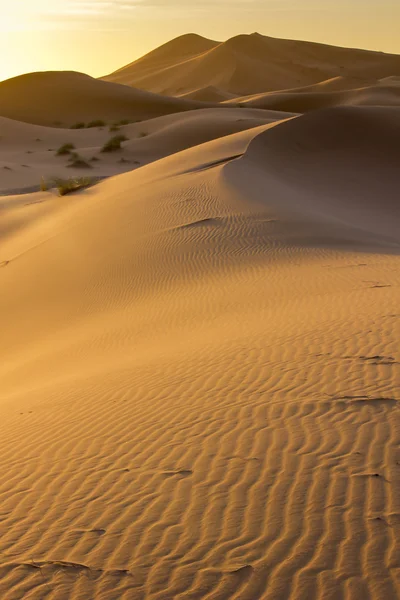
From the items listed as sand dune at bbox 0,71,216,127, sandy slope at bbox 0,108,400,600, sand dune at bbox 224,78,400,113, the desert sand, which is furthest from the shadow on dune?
sand dune at bbox 0,71,216,127

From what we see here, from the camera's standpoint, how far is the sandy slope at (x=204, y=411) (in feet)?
12.2

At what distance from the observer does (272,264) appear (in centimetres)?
1188

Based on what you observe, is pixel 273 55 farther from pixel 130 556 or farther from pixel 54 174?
pixel 130 556

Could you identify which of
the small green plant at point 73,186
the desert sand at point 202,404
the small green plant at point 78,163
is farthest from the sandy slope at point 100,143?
the desert sand at point 202,404

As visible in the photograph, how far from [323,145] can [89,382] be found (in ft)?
64.1

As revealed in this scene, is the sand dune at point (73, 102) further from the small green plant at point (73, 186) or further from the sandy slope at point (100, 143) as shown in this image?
the small green plant at point (73, 186)

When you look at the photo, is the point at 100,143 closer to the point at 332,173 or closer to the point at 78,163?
the point at 78,163

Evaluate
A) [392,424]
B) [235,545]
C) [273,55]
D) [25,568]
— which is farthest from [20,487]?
[273,55]

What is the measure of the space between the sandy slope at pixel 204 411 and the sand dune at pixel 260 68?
85979 millimetres

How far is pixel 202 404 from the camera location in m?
5.91

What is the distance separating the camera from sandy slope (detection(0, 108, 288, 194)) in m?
30.5

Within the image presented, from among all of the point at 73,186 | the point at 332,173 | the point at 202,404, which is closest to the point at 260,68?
the point at 332,173

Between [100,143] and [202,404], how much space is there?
116 feet

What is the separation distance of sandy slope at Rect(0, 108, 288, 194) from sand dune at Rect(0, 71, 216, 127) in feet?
47.0
